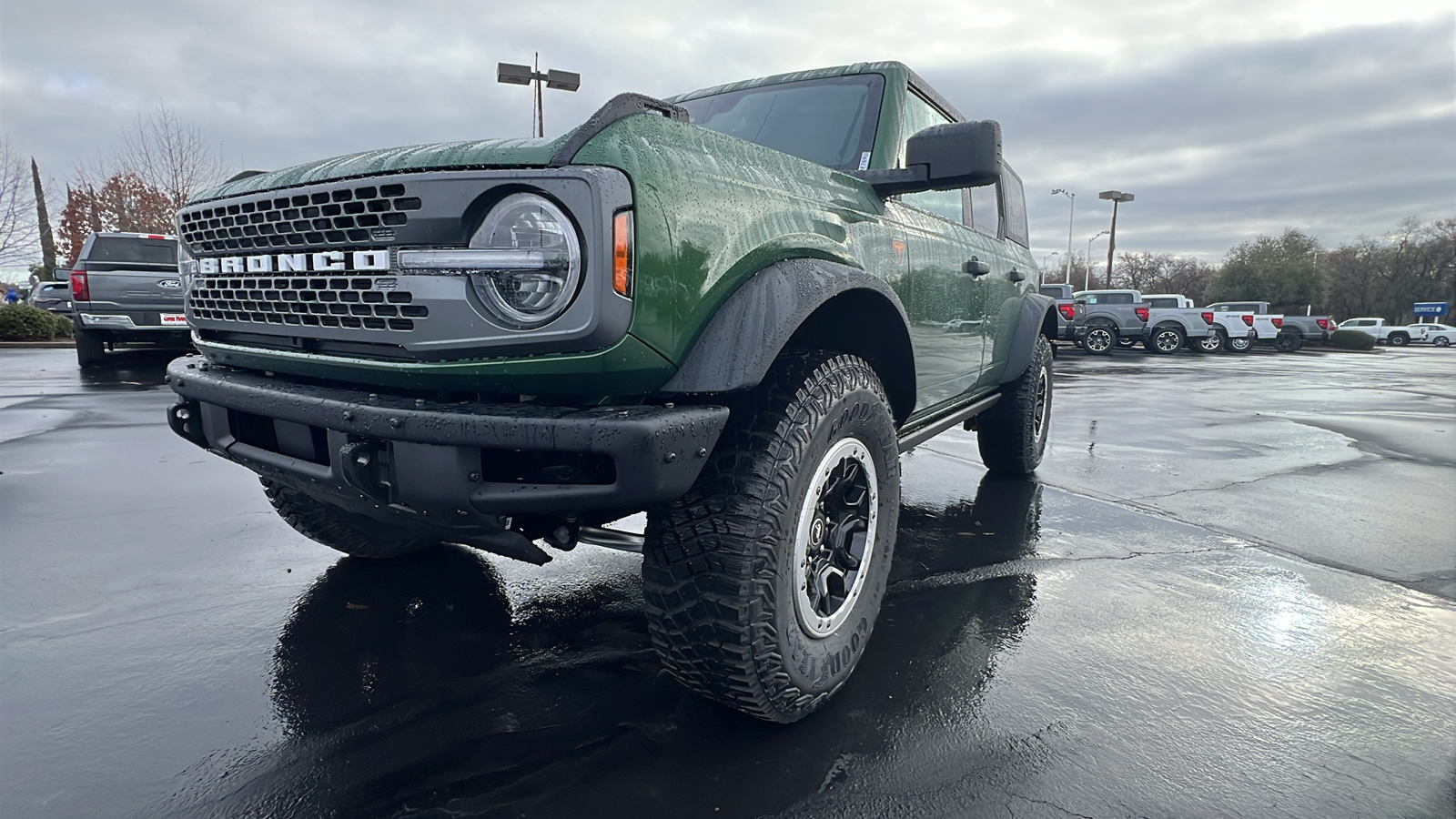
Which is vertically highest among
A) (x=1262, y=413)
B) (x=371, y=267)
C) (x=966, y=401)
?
(x=371, y=267)

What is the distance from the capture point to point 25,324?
639 inches

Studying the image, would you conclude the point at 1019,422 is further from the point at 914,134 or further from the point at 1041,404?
Result: the point at 914,134

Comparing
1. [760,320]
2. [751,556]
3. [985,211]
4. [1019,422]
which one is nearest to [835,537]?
[751,556]

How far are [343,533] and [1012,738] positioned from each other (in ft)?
8.31

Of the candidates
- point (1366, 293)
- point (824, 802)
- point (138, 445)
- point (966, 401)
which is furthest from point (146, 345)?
point (1366, 293)

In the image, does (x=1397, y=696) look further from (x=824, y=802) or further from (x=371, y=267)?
(x=371, y=267)

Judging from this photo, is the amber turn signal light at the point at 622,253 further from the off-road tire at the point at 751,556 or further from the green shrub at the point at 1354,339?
the green shrub at the point at 1354,339

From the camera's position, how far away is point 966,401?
4.18 meters

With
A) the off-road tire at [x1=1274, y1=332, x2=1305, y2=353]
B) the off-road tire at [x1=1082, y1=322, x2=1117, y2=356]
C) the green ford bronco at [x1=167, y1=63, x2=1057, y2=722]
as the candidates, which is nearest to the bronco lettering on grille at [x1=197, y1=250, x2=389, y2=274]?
the green ford bronco at [x1=167, y1=63, x2=1057, y2=722]

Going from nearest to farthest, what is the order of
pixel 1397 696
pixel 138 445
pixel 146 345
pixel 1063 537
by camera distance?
pixel 1397 696 → pixel 1063 537 → pixel 138 445 → pixel 146 345

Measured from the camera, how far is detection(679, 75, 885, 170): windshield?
302 cm

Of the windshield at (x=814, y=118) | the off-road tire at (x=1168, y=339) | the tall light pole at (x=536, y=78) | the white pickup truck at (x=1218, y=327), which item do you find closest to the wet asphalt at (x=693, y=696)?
the windshield at (x=814, y=118)

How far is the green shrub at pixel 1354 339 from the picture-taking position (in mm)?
33406

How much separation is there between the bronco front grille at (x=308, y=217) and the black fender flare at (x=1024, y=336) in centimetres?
370
